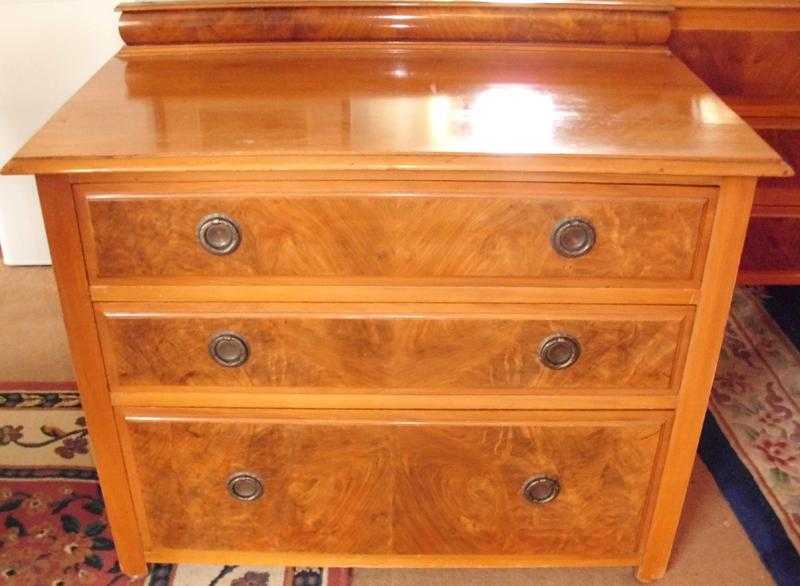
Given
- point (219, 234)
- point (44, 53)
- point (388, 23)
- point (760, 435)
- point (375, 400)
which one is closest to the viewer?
point (219, 234)

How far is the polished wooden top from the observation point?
0.95 m

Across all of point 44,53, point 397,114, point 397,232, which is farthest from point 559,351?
point 44,53

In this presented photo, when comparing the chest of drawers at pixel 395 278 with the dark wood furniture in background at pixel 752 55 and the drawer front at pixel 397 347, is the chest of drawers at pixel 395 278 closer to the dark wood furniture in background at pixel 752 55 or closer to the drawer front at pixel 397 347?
the drawer front at pixel 397 347

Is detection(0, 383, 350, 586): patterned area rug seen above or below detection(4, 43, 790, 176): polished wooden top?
below

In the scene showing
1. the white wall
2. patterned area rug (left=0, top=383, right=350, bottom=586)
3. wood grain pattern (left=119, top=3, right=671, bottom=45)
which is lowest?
patterned area rug (left=0, top=383, right=350, bottom=586)

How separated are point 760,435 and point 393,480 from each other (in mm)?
857

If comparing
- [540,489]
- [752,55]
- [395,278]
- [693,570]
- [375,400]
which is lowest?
[693,570]

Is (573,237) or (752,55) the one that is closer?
(573,237)

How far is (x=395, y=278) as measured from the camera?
1.06 metres

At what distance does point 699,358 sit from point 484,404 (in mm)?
305

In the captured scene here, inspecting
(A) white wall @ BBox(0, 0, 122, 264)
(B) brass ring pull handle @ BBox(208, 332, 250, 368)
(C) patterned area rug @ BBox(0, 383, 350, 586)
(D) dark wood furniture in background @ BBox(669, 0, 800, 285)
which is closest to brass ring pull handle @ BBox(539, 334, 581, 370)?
(B) brass ring pull handle @ BBox(208, 332, 250, 368)

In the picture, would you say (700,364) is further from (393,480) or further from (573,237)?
(393,480)

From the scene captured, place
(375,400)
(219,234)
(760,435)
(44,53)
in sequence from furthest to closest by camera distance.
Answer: (44,53) → (760,435) → (375,400) → (219,234)

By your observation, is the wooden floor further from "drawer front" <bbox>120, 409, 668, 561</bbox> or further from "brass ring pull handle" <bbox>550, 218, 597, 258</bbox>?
"brass ring pull handle" <bbox>550, 218, 597, 258</bbox>
